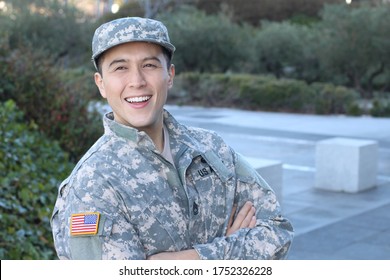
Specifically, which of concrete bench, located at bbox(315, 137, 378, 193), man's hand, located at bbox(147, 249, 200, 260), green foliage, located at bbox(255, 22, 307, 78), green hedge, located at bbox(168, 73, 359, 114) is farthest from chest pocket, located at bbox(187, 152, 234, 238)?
green foliage, located at bbox(255, 22, 307, 78)

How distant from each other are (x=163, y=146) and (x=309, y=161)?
36.4 ft

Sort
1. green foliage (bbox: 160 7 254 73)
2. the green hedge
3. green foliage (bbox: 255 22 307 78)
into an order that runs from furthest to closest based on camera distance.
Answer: green foliage (bbox: 160 7 254 73) → green foliage (bbox: 255 22 307 78) → the green hedge

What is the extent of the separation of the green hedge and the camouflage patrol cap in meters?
20.5

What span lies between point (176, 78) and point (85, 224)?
23941 mm

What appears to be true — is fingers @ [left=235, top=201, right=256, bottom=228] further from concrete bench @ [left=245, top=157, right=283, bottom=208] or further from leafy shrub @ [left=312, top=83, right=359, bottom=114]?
leafy shrub @ [left=312, top=83, right=359, bottom=114]

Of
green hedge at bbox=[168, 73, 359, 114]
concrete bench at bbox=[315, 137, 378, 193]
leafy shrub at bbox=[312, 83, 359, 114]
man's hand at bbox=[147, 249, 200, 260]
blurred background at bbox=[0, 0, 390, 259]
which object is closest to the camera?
man's hand at bbox=[147, 249, 200, 260]

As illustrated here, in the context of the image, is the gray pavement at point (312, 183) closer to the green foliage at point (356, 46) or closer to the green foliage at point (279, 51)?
the green foliage at point (356, 46)

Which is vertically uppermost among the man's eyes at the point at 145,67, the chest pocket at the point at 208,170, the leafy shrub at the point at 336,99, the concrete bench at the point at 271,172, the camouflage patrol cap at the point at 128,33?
the camouflage patrol cap at the point at 128,33

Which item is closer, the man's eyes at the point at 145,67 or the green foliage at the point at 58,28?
the man's eyes at the point at 145,67

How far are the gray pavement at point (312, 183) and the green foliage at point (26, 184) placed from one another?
7.83 feet

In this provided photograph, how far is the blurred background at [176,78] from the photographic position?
641 centimetres

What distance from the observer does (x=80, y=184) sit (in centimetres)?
221

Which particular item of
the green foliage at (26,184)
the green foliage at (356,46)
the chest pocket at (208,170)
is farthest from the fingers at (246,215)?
the green foliage at (356,46)

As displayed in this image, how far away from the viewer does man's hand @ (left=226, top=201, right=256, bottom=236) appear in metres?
2.50
